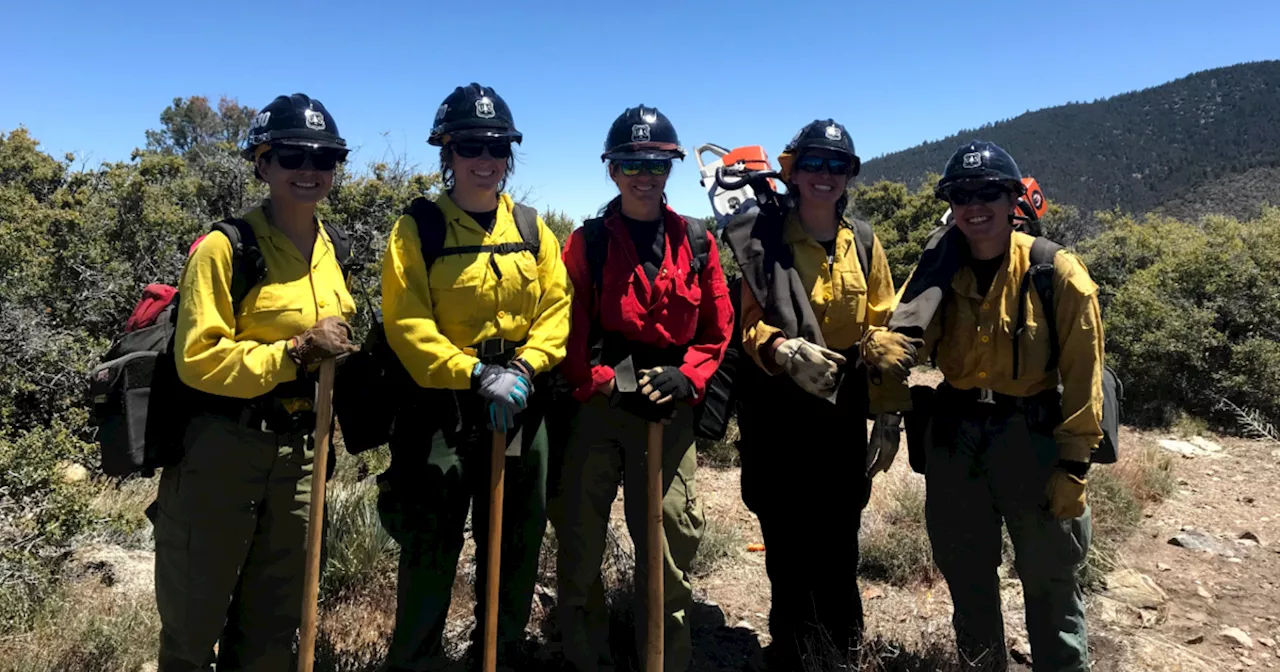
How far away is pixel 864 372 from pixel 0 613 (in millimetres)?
4503

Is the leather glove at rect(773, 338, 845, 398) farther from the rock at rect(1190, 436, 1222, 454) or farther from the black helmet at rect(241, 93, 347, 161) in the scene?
the rock at rect(1190, 436, 1222, 454)

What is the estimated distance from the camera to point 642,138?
3.35 metres

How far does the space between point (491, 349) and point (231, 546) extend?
123cm

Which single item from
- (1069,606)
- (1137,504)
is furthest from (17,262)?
(1137,504)

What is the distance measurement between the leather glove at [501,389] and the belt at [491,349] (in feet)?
0.35

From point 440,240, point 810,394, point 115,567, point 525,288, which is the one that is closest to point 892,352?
point 810,394

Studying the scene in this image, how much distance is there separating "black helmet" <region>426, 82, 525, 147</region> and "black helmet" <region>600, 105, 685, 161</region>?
0.48 metres

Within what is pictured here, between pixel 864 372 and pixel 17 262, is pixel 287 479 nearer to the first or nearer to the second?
pixel 864 372

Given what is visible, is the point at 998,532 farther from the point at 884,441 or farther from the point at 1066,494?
the point at 884,441

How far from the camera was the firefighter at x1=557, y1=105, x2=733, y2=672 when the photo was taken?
10.7 feet

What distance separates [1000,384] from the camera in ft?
10.1

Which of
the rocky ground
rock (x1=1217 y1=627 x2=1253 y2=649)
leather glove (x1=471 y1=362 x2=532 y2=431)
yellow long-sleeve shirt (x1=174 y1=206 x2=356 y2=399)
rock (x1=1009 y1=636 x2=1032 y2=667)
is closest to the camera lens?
yellow long-sleeve shirt (x1=174 y1=206 x2=356 y2=399)

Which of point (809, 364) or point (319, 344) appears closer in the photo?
point (319, 344)

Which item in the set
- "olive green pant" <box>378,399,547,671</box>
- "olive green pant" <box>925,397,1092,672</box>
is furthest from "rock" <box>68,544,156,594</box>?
"olive green pant" <box>925,397,1092,672</box>
